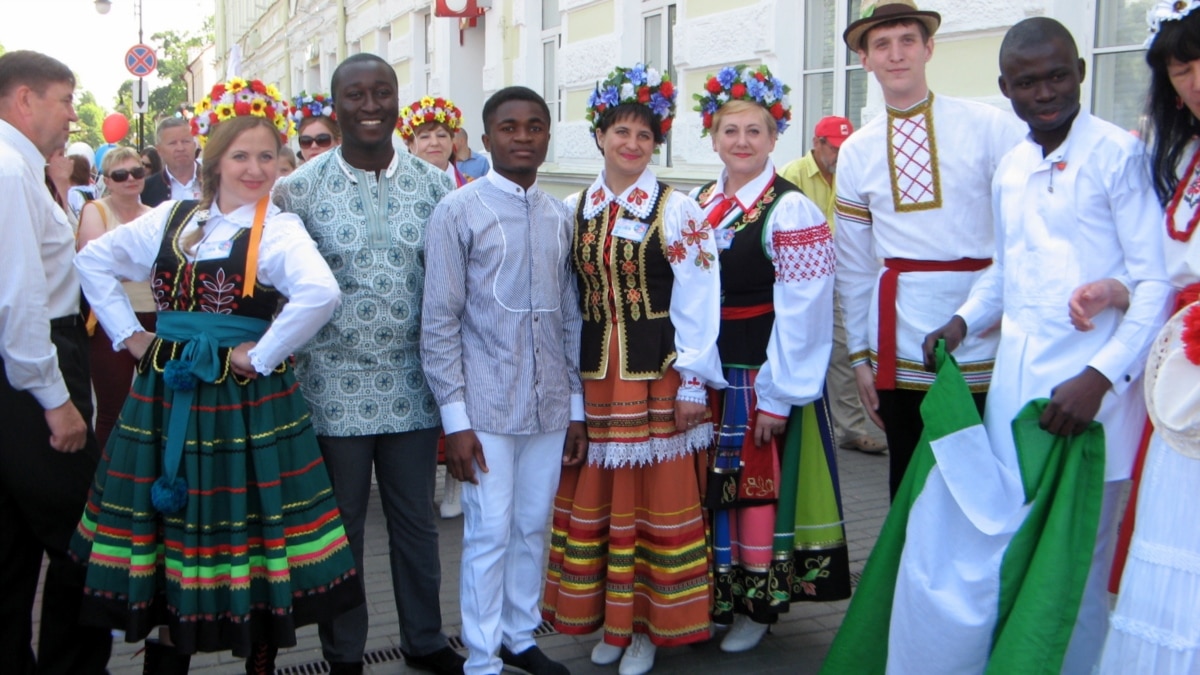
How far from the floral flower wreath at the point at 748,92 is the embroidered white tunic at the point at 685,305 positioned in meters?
0.45

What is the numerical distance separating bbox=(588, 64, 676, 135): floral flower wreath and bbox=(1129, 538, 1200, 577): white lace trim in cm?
196

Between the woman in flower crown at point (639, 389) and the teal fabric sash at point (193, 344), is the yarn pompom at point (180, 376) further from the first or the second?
the woman in flower crown at point (639, 389)

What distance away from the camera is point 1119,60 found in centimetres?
574

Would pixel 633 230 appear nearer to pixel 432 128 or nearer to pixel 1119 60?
pixel 432 128

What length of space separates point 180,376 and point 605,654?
5.69 ft

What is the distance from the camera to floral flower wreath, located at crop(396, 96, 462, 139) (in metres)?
6.49

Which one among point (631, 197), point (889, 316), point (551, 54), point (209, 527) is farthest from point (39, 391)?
point (551, 54)

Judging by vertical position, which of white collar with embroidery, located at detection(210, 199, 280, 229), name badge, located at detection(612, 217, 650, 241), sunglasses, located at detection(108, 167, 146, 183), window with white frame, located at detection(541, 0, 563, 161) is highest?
window with white frame, located at detection(541, 0, 563, 161)

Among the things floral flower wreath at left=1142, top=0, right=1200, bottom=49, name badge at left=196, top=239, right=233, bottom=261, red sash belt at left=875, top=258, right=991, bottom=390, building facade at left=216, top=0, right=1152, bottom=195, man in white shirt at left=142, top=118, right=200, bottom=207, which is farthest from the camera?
man in white shirt at left=142, top=118, right=200, bottom=207

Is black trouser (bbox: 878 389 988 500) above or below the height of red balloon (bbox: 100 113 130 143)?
below

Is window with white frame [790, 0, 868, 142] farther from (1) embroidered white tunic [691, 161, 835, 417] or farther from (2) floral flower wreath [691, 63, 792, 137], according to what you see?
(1) embroidered white tunic [691, 161, 835, 417]

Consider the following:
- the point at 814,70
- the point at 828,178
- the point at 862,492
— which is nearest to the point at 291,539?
the point at 862,492

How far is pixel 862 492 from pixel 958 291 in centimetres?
258

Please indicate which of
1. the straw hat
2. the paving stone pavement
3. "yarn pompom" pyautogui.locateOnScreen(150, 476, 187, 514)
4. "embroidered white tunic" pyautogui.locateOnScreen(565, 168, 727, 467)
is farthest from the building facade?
"yarn pompom" pyautogui.locateOnScreen(150, 476, 187, 514)
